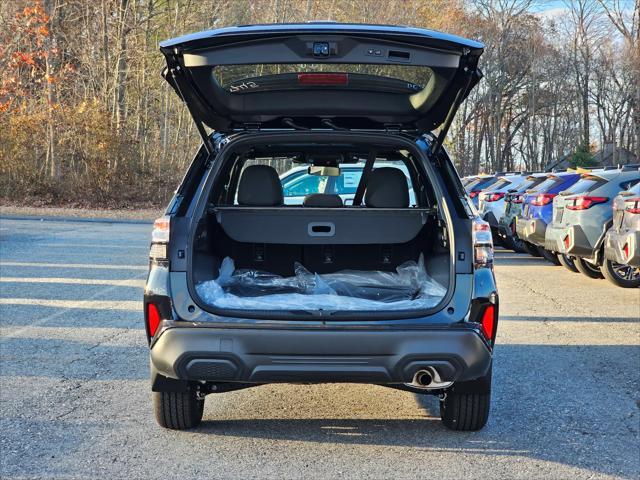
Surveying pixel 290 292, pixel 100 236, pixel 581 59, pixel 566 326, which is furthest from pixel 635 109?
pixel 290 292

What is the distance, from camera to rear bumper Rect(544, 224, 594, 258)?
10.7 meters

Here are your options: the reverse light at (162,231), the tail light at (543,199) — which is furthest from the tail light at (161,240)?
the tail light at (543,199)

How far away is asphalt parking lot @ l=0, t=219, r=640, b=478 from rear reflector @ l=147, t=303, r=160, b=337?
0.66m

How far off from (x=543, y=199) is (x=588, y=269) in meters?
1.71

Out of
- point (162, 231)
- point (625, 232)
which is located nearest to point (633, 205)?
point (625, 232)

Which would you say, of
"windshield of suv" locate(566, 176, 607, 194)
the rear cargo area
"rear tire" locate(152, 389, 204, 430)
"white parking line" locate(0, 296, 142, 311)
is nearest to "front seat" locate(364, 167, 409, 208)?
the rear cargo area

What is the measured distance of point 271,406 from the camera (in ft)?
16.8

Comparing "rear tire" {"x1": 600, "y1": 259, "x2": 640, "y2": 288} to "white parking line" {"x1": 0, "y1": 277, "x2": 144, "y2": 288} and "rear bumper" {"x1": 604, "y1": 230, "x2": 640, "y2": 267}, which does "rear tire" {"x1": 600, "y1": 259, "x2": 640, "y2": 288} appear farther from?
"white parking line" {"x1": 0, "y1": 277, "x2": 144, "y2": 288}

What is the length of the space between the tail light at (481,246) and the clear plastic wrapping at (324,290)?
33 centimetres

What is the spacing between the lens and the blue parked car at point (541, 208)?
13047mm

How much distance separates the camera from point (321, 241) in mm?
5293

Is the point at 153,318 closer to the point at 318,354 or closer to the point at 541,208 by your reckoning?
the point at 318,354

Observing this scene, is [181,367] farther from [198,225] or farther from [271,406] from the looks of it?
[271,406]

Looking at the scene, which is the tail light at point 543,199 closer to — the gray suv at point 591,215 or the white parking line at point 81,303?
the gray suv at point 591,215
